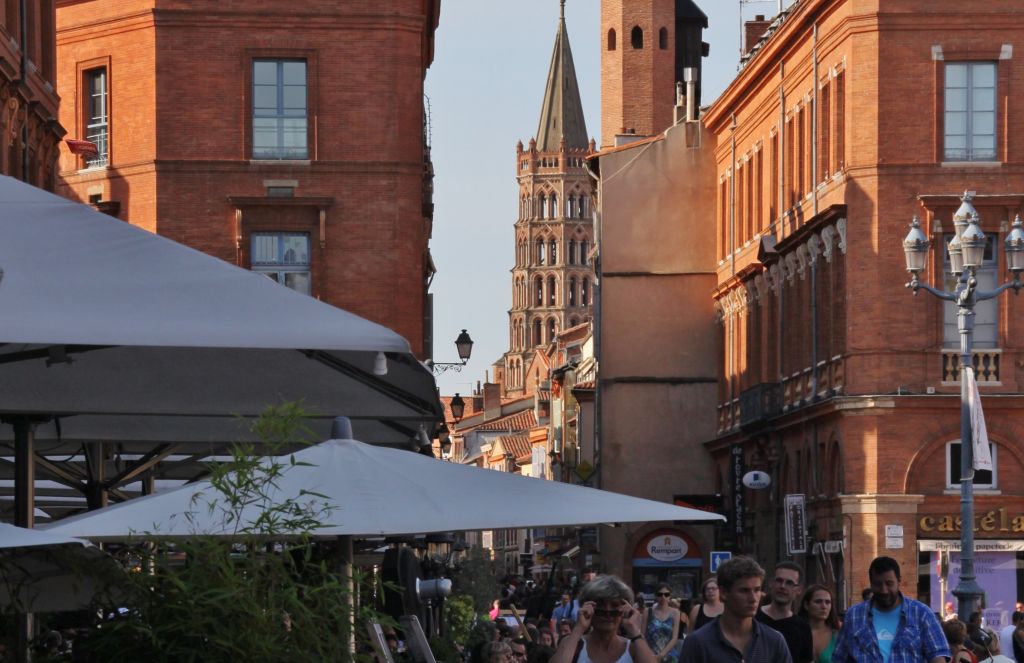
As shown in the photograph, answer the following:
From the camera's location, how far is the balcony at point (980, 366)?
148 feet

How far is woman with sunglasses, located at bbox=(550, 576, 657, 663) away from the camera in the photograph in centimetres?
941

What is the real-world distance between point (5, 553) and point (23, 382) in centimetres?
357

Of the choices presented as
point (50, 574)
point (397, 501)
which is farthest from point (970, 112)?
point (50, 574)

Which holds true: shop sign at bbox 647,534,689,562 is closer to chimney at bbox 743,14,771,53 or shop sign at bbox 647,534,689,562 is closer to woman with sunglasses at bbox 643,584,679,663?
chimney at bbox 743,14,771,53

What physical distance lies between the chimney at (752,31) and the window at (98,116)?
81.7ft

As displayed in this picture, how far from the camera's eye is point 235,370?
12750mm

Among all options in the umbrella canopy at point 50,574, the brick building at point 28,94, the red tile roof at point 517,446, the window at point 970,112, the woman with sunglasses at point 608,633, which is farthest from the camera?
the red tile roof at point 517,446

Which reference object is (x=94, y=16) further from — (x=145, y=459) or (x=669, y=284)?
(x=145, y=459)

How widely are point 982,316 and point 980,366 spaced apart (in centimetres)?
110

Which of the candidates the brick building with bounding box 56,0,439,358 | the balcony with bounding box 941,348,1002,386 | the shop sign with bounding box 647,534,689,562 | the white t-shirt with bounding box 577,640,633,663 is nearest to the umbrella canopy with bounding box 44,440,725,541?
the white t-shirt with bounding box 577,640,633,663

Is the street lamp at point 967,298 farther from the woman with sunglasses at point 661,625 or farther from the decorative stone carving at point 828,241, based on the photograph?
the decorative stone carving at point 828,241

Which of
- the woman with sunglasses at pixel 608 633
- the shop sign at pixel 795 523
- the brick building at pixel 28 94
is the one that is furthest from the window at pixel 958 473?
the woman with sunglasses at pixel 608 633

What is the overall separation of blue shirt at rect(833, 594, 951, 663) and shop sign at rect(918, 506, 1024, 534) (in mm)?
34220

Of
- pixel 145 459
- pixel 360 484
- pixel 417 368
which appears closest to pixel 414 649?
pixel 360 484
